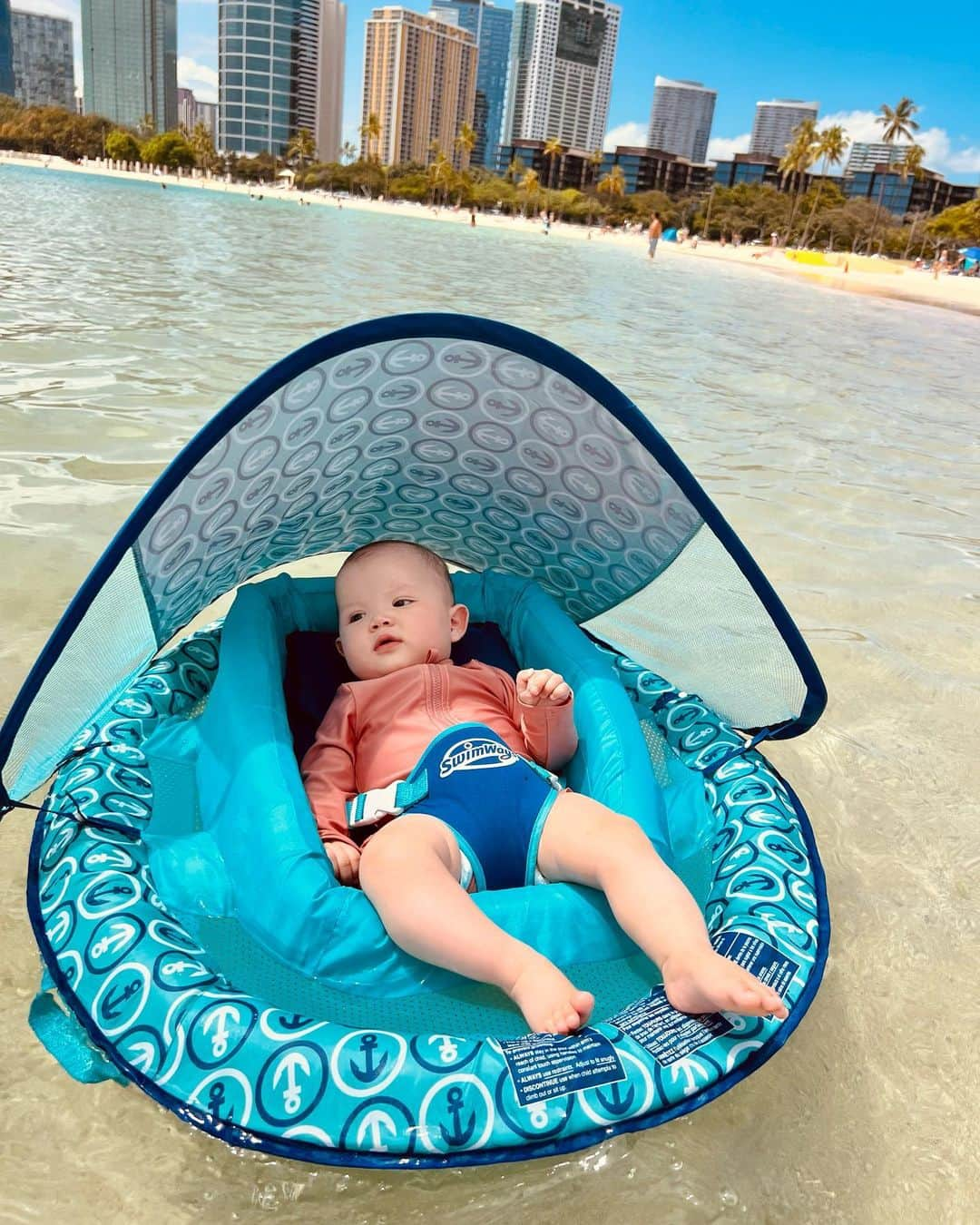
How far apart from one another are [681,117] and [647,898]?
8294 inches

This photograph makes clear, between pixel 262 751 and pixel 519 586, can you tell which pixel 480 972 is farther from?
pixel 519 586

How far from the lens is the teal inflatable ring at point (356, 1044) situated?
1460 mm

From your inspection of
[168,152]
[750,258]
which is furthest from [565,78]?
[750,258]

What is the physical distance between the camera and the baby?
1683mm

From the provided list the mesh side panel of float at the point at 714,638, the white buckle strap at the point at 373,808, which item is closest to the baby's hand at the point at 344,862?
the white buckle strap at the point at 373,808

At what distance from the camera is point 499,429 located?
8.84 feet

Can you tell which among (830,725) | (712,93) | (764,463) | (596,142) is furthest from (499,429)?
(712,93)

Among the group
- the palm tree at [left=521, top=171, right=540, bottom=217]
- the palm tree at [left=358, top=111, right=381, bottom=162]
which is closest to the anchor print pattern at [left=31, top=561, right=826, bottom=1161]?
the palm tree at [left=521, top=171, right=540, bottom=217]

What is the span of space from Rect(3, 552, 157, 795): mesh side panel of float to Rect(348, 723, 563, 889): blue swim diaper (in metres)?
0.64

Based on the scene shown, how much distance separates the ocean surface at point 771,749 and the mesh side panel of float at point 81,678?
1.23 feet

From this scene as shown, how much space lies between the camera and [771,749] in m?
3.26

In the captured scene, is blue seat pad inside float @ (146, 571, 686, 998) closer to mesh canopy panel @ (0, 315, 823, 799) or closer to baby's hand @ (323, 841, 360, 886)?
baby's hand @ (323, 841, 360, 886)

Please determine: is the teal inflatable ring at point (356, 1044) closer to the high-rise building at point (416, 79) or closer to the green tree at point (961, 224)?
the green tree at point (961, 224)

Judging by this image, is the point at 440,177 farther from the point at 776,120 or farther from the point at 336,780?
the point at 776,120
